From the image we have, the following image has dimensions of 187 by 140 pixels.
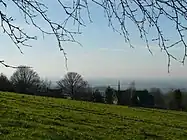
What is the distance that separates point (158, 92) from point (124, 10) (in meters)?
60.0

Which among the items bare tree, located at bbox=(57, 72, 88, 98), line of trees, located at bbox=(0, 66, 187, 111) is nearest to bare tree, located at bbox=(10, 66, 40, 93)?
line of trees, located at bbox=(0, 66, 187, 111)

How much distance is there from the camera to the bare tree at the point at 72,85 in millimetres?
57594

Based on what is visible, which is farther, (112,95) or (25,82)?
(112,95)

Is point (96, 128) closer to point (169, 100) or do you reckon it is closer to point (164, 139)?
point (164, 139)

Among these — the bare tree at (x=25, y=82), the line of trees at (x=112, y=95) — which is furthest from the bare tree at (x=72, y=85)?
the bare tree at (x=25, y=82)

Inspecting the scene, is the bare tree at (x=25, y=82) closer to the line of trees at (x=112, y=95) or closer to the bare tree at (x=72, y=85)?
the line of trees at (x=112, y=95)

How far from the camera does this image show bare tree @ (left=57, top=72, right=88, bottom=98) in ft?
189

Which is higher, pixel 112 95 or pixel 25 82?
pixel 25 82

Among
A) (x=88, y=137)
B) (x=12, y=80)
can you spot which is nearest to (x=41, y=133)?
(x=88, y=137)

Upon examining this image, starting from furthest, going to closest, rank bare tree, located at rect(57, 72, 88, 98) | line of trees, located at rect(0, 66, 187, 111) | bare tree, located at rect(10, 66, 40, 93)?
bare tree, located at rect(57, 72, 88, 98) < line of trees, located at rect(0, 66, 187, 111) < bare tree, located at rect(10, 66, 40, 93)

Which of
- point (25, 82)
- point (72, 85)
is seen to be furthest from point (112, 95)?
point (25, 82)

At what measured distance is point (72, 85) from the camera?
2520 inches

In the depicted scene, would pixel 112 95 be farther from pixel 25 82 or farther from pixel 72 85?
pixel 25 82

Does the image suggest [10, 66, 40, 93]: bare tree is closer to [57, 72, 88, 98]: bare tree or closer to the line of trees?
the line of trees
